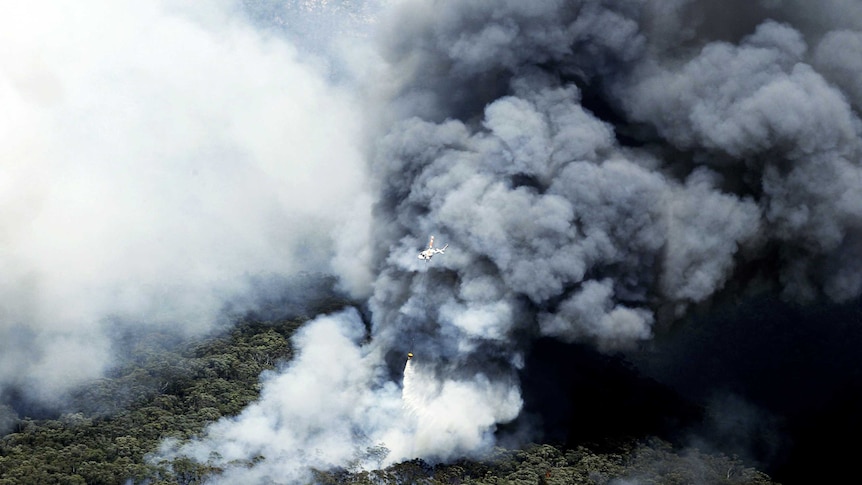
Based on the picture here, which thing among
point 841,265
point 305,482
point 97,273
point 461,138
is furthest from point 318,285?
point 841,265

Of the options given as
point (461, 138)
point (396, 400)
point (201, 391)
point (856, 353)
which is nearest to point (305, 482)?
point (396, 400)

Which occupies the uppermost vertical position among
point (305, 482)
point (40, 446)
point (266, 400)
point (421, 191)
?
point (421, 191)

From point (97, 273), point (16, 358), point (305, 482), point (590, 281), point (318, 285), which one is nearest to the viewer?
point (305, 482)

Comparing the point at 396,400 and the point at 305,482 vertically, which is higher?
the point at 396,400

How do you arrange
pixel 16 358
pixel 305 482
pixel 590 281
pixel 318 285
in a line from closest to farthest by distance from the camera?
pixel 305 482 → pixel 590 281 → pixel 16 358 → pixel 318 285

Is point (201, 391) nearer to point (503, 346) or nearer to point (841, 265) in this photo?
point (503, 346)

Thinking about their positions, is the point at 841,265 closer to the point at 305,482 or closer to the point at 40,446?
the point at 305,482

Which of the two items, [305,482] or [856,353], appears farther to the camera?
[856,353]
